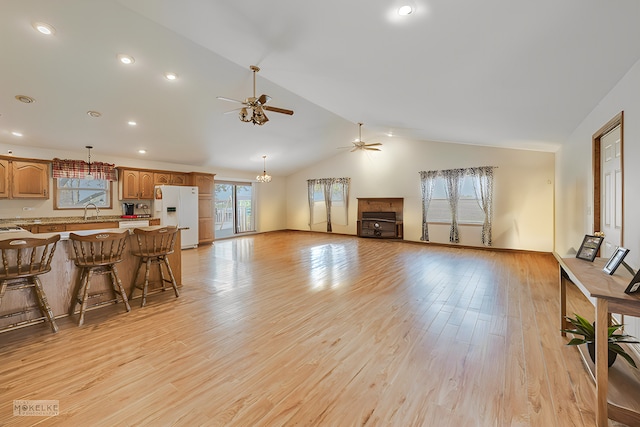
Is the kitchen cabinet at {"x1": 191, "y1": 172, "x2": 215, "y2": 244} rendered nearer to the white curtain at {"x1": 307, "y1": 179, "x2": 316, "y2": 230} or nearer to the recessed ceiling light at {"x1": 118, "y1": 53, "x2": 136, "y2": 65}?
the white curtain at {"x1": 307, "y1": 179, "x2": 316, "y2": 230}

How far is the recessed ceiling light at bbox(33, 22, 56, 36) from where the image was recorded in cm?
265

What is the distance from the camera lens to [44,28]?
270 centimetres

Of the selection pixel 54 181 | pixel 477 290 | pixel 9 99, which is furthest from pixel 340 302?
pixel 54 181

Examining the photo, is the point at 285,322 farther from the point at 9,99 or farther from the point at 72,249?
the point at 9,99

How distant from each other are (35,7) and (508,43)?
4227mm

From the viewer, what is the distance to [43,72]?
331cm

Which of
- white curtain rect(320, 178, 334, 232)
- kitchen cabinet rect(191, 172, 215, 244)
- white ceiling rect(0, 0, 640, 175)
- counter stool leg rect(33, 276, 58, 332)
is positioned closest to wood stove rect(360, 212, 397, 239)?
white curtain rect(320, 178, 334, 232)

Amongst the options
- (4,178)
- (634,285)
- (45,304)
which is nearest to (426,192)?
(634,285)

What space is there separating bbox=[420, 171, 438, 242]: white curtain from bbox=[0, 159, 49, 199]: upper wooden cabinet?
30.1ft

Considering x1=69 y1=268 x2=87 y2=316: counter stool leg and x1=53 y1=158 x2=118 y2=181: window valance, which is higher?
x1=53 y1=158 x2=118 y2=181: window valance

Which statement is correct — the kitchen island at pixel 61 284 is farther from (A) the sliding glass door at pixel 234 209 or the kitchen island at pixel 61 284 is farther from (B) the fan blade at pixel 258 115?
(A) the sliding glass door at pixel 234 209

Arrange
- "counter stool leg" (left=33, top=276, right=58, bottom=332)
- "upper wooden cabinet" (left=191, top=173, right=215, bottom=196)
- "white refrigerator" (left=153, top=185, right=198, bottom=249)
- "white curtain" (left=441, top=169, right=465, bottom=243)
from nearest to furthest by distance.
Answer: "counter stool leg" (left=33, top=276, right=58, bottom=332) < "white refrigerator" (left=153, top=185, right=198, bottom=249) < "white curtain" (left=441, top=169, right=465, bottom=243) < "upper wooden cabinet" (left=191, top=173, right=215, bottom=196)

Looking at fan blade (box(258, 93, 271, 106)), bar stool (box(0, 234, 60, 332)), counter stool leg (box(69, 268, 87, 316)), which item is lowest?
counter stool leg (box(69, 268, 87, 316))

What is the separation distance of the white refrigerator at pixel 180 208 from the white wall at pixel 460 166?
14.9ft
